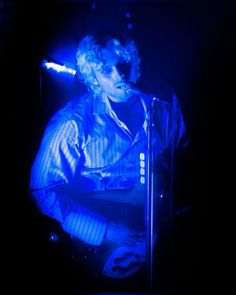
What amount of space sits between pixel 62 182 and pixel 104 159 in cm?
27

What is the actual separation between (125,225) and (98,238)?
170 millimetres

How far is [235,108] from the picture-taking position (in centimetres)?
237

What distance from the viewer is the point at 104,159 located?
2201 mm

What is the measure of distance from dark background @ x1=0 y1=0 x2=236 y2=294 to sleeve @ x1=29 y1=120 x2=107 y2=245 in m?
0.07

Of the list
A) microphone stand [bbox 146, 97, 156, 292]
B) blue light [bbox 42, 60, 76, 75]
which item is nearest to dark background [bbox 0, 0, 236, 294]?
blue light [bbox 42, 60, 76, 75]

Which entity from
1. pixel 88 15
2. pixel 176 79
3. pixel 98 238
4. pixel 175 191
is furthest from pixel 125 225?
pixel 88 15

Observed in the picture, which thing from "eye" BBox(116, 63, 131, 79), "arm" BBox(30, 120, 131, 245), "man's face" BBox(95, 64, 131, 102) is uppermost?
"eye" BBox(116, 63, 131, 79)

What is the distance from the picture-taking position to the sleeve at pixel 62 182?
2.16m

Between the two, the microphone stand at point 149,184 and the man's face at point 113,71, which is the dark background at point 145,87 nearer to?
the man's face at point 113,71

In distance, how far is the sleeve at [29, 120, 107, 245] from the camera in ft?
7.07

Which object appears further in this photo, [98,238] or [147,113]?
[98,238]

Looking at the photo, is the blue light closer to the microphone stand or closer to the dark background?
the dark background

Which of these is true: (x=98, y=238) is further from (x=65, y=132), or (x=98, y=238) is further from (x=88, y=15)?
(x=88, y=15)

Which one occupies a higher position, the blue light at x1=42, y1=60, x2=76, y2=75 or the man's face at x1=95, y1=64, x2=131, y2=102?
the blue light at x1=42, y1=60, x2=76, y2=75
